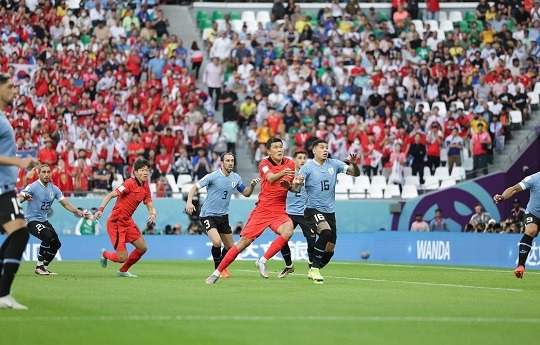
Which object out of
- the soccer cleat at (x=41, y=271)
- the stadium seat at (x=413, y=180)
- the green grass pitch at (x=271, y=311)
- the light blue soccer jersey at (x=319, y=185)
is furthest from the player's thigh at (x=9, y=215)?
the stadium seat at (x=413, y=180)

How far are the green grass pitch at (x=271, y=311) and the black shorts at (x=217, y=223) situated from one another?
63.8 inches

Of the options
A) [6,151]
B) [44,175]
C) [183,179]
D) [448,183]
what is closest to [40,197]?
[44,175]

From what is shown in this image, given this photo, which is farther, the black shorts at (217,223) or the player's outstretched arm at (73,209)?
the black shorts at (217,223)

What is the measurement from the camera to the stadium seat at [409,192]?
36.6 meters

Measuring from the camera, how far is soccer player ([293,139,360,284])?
20422mm

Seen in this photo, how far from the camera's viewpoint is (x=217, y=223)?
23.5 meters

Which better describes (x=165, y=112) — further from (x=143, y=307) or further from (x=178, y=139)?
(x=143, y=307)

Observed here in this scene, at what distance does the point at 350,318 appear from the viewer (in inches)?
515

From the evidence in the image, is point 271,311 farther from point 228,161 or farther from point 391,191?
point 391,191

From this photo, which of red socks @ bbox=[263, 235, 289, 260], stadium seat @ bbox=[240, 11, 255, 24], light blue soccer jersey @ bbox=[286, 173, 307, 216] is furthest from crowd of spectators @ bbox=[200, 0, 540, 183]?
red socks @ bbox=[263, 235, 289, 260]

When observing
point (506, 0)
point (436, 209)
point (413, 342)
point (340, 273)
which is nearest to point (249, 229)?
point (340, 273)

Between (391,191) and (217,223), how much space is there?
14.3 m

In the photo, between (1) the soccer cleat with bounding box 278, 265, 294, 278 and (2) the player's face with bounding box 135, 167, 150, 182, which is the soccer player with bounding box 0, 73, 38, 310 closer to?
(2) the player's face with bounding box 135, 167, 150, 182

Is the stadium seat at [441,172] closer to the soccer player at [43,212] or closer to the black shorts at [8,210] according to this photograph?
the soccer player at [43,212]
